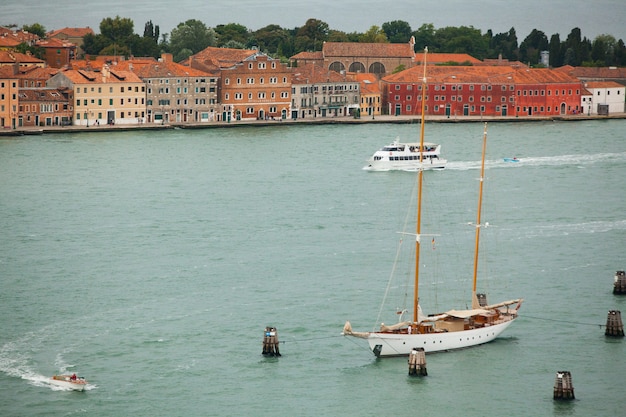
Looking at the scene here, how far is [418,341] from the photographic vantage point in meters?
16.8

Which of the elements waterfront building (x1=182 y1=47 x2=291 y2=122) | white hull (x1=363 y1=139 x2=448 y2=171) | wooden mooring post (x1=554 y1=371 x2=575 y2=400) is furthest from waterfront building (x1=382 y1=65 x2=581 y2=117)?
wooden mooring post (x1=554 y1=371 x2=575 y2=400)

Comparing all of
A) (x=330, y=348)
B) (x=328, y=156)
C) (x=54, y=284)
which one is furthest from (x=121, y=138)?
(x=330, y=348)

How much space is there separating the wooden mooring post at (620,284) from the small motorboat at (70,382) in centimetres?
803

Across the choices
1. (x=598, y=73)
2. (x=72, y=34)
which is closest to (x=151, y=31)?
(x=72, y=34)

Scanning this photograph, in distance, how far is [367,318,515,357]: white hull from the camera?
1667 cm

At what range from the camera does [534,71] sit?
59.4 meters

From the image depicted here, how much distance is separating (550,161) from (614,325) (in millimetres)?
21779

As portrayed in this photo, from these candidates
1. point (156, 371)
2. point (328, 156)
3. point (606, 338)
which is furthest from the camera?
point (328, 156)

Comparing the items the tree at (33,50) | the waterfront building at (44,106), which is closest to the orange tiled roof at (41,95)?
the waterfront building at (44,106)

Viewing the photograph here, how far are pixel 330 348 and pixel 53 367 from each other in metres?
3.30

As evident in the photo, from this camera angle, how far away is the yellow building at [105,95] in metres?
49.7

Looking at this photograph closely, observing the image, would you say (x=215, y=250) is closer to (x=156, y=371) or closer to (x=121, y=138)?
(x=156, y=371)

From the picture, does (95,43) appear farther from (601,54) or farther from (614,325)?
(614,325)

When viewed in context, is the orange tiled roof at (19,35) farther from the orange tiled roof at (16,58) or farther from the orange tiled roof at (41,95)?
→ the orange tiled roof at (41,95)
